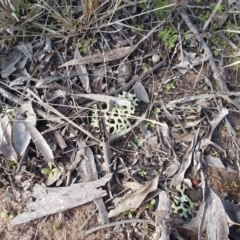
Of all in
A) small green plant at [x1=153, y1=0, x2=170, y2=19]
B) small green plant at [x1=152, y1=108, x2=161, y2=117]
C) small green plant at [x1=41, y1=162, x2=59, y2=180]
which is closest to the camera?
small green plant at [x1=41, y1=162, x2=59, y2=180]

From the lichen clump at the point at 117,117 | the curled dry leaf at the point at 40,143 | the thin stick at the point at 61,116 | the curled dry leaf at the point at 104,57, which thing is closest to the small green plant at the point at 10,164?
the curled dry leaf at the point at 40,143

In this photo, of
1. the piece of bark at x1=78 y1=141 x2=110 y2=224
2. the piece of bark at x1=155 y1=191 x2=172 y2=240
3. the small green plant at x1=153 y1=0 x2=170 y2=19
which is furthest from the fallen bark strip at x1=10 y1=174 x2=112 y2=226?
the small green plant at x1=153 y1=0 x2=170 y2=19

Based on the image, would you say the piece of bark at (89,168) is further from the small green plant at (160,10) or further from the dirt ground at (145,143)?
the small green plant at (160,10)

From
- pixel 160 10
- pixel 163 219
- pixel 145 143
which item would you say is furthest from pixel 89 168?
pixel 160 10

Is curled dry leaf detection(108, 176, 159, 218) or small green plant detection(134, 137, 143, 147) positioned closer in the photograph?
curled dry leaf detection(108, 176, 159, 218)

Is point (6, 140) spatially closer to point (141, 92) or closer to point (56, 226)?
point (56, 226)

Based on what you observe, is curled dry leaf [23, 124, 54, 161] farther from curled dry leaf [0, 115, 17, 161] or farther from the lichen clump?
the lichen clump
